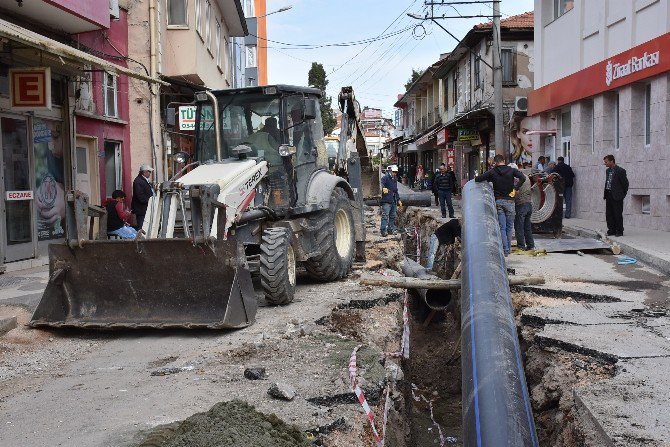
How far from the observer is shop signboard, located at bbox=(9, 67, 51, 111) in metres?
10.0

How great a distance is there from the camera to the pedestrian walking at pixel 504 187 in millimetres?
10672

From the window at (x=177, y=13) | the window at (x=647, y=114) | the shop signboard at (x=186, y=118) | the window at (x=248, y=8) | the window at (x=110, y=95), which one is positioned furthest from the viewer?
the window at (x=248, y=8)

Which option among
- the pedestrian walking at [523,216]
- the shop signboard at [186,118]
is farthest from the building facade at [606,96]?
the shop signboard at [186,118]

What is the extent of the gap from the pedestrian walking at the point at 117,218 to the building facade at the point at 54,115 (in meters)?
1.92

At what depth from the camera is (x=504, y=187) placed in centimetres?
1073

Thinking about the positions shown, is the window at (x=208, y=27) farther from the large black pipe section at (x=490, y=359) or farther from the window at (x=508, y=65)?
the large black pipe section at (x=490, y=359)

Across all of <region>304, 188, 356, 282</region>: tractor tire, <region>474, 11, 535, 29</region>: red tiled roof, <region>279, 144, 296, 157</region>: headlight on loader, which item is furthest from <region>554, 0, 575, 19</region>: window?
<region>279, 144, 296, 157</region>: headlight on loader

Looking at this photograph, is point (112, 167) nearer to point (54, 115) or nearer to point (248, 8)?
point (54, 115)

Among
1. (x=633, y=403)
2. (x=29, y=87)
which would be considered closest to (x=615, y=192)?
(x=633, y=403)

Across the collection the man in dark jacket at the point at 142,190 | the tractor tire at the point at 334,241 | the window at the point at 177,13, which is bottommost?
the tractor tire at the point at 334,241

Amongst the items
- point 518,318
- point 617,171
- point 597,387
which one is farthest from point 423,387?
point 617,171

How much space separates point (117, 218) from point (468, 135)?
23.5 meters

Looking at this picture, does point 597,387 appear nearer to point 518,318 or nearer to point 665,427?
point 665,427

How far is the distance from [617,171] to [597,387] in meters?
8.84
